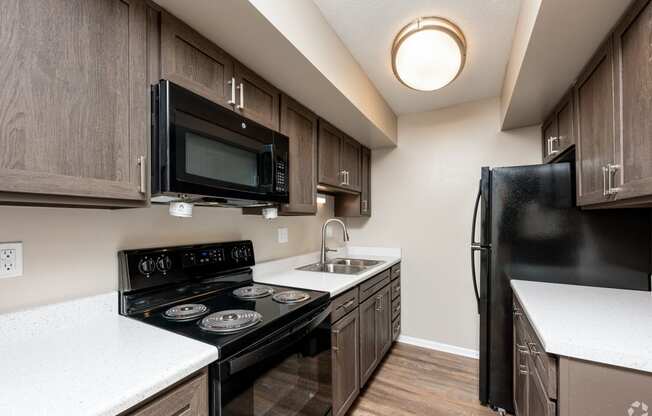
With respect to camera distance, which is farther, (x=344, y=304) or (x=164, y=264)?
(x=344, y=304)

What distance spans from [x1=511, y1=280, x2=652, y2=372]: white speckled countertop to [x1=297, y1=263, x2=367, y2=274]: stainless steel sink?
4.16 ft

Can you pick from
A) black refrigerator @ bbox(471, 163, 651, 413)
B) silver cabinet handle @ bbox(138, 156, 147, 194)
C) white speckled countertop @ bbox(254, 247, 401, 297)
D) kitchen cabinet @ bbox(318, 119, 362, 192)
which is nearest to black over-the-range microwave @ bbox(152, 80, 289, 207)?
silver cabinet handle @ bbox(138, 156, 147, 194)

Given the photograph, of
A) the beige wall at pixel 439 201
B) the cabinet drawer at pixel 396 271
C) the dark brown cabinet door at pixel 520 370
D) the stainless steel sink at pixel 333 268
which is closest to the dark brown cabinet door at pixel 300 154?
the stainless steel sink at pixel 333 268

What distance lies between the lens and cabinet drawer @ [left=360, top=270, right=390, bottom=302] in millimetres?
2084

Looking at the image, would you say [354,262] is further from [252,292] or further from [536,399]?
[536,399]

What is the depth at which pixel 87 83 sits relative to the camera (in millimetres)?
911

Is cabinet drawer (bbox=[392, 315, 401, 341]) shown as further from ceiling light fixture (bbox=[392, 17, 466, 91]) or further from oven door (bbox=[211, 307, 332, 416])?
ceiling light fixture (bbox=[392, 17, 466, 91])

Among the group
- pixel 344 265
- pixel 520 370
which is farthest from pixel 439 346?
pixel 520 370

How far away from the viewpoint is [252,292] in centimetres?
158

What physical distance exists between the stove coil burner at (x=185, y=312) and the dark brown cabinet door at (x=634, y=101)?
1.72 m

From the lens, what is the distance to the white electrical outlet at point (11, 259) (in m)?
0.97

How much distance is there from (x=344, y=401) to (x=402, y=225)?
1.74 metres

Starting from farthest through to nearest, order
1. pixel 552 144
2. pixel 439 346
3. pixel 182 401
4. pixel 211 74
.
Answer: pixel 439 346 → pixel 552 144 → pixel 211 74 → pixel 182 401

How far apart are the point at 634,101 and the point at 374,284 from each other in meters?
1.74
